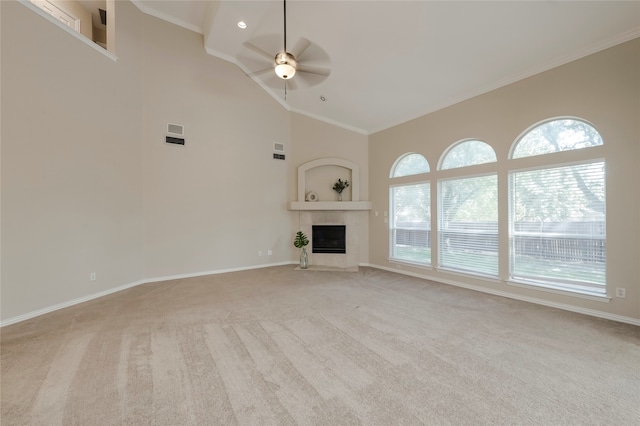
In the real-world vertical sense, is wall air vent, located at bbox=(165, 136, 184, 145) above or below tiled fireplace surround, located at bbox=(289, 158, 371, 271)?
above

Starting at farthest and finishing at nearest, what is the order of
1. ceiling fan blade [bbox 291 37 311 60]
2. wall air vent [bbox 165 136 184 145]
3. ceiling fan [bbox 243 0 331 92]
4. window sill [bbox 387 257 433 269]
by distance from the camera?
1. window sill [bbox 387 257 433 269]
2. wall air vent [bbox 165 136 184 145]
3. ceiling fan blade [bbox 291 37 311 60]
4. ceiling fan [bbox 243 0 331 92]

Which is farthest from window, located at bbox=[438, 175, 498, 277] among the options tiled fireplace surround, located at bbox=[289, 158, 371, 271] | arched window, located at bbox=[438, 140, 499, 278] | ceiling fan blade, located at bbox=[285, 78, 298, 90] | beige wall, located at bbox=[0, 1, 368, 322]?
ceiling fan blade, located at bbox=[285, 78, 298, 90]

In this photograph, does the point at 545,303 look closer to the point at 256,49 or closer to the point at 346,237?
the point at 346,237

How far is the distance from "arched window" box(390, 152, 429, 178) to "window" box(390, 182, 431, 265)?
11.6 inches

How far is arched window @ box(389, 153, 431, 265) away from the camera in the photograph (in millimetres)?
5527

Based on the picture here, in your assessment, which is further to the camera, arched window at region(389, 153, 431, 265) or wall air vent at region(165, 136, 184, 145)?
arched window at region(389, 153, 431, 265)

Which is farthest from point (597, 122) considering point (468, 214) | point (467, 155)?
point (468, 214)

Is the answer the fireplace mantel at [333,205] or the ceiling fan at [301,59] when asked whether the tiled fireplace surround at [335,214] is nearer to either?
the fireplace mantel at [333,205]

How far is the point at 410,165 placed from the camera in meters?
5.86

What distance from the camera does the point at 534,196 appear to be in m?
3.93

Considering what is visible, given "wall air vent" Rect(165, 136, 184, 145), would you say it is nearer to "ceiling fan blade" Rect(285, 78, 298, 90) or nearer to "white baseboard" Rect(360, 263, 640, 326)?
"ceiling fan blade" Rect(285, 78, 298, 90)

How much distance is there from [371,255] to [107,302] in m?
5.27

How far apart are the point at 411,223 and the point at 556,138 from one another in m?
2.81

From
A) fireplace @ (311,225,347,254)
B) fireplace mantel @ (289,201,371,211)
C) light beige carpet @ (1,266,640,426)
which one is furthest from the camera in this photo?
fireplace @ (311,225,347,254)
